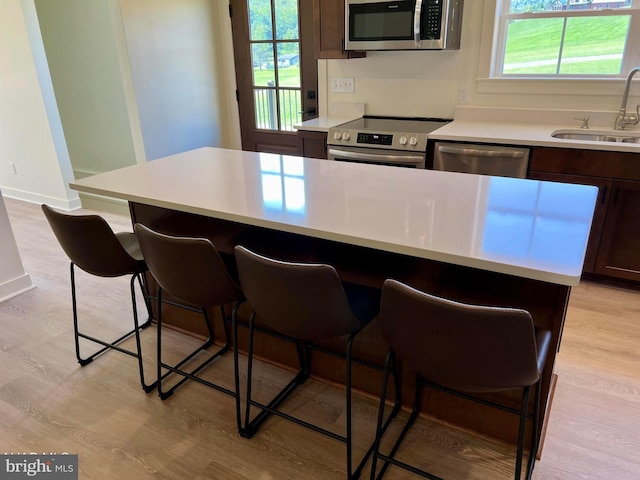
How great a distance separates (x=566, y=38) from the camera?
10.5 ft

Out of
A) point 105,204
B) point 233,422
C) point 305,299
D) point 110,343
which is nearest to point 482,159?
point 305,299

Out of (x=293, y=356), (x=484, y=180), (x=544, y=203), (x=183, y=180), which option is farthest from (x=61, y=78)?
(x=544, y=203)

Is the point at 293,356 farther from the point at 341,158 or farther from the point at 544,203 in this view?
the point at 341,158

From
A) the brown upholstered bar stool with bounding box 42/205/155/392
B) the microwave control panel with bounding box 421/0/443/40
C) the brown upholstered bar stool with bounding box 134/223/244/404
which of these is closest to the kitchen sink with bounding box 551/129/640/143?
the microwave control panel with bounding box 421/0/443/40

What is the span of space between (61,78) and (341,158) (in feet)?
9.98

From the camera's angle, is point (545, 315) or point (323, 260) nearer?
point (545, 315)

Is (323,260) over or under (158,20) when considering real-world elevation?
under

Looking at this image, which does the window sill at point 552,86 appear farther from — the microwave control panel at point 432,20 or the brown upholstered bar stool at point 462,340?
the brown upholstered bar stool at point 462,340

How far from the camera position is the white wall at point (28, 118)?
408cm

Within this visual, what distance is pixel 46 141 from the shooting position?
4406mm

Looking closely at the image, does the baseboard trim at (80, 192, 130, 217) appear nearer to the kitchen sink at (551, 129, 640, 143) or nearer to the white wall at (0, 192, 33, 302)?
the white wall at (0, 192, 33, 302)

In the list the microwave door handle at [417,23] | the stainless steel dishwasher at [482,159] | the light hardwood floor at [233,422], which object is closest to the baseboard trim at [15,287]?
the light hardwood floor at [233,422]

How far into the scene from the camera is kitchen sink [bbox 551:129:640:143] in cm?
296

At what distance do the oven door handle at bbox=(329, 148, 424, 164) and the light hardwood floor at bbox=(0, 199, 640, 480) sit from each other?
1335mm
